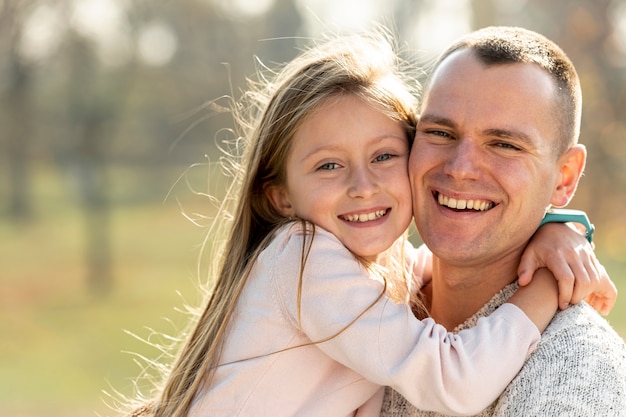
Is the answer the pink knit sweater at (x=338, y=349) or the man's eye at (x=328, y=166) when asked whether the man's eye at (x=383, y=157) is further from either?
the pink knit sweater at (x=338, y=349)

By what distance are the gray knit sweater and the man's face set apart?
40 cm

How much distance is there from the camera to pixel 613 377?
2439mm

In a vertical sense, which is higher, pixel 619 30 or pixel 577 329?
pixel 577 329

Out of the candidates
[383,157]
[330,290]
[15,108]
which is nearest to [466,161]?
[383,157]

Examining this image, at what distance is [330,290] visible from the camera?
2.78 m

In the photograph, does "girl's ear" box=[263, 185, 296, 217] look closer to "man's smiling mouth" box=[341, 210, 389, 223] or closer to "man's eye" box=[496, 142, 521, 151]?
"man's smiling mouth" box=[341, 210, 389, 223]

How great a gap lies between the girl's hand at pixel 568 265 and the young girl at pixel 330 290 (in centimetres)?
6

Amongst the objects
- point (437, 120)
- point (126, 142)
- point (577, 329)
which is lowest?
point (126, 142)

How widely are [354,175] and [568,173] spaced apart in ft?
2.51

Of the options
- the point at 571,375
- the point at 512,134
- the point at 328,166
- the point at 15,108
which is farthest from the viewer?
the point at 15,108

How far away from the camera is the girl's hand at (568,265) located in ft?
9.00

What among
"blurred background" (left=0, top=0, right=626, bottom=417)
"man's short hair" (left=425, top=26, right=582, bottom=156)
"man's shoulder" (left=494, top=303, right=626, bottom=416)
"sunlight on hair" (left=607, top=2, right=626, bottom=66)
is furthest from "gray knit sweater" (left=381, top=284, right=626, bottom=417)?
"sunlight on hair" (left=607, top=2, right=626, bottom=66)

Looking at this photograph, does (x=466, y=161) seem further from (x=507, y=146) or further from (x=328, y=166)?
(x=328, y=166)

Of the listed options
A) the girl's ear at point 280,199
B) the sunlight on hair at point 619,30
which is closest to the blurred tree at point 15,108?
the sunlight on hair at point 619,30
